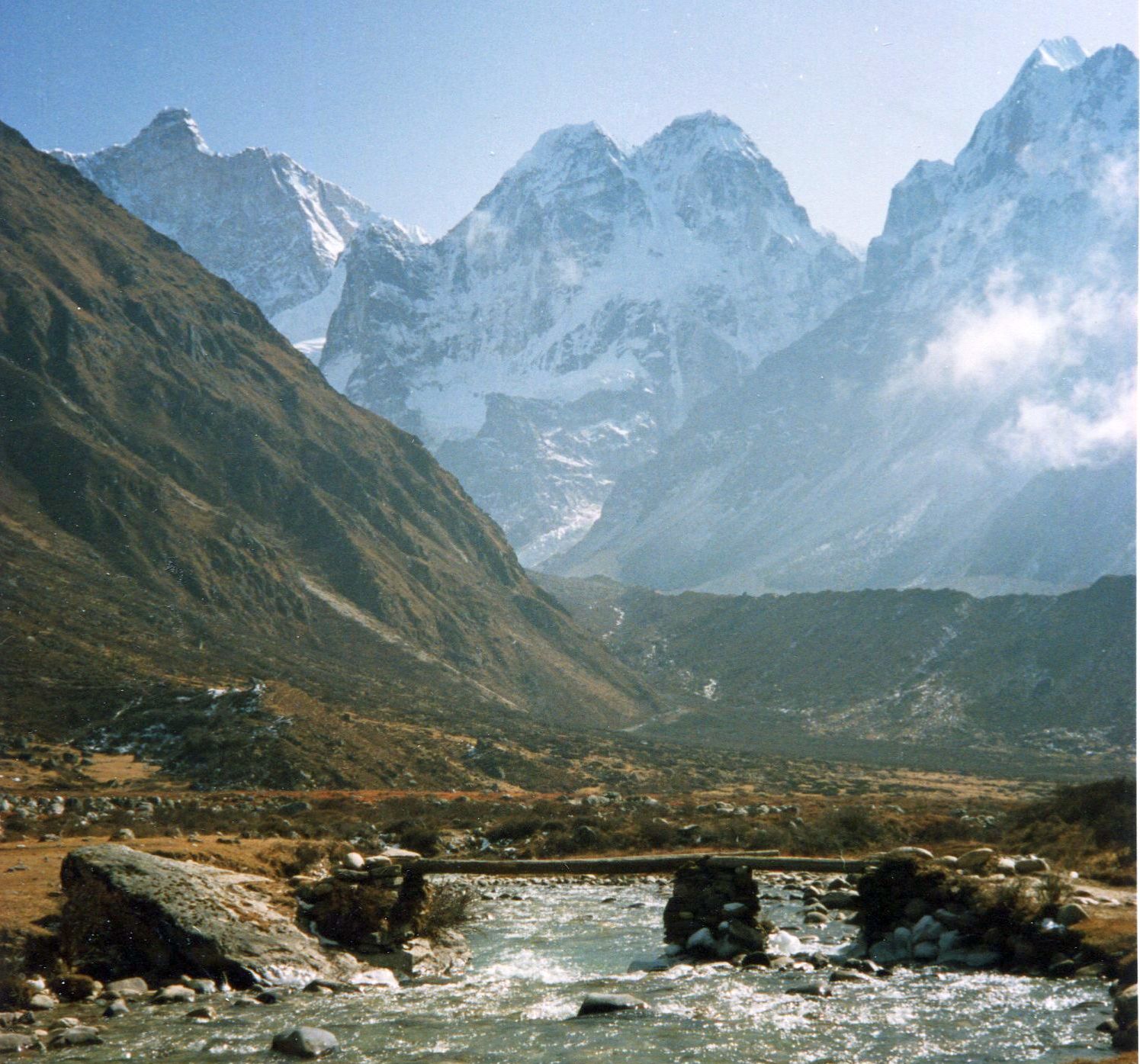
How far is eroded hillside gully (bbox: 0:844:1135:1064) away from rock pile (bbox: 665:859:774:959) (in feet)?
0.12

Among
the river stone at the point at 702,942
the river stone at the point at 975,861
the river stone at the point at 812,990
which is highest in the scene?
the river stone at the point at 975,861

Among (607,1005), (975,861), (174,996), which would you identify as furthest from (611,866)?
(174,996)

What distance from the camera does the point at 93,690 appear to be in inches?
2884

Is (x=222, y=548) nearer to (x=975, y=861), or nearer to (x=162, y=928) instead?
(x=162, y=928)

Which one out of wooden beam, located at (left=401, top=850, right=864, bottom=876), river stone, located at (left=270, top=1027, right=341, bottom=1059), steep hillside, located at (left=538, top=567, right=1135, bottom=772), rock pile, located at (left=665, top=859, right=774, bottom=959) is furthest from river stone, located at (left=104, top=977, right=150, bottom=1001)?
steep hillside, located at (left=538, top=567, right=1135, bottom=772)

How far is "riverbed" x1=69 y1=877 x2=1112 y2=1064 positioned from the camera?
1512cm

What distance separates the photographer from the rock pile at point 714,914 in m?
22.4

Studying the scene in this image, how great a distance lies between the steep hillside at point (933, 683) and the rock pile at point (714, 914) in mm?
104580

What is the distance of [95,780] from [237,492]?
3313 inches

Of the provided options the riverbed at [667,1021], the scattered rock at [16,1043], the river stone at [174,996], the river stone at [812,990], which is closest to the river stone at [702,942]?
the riverbed at [667,1021]

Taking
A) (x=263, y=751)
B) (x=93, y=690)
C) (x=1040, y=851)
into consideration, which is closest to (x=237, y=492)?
(x=93, y=690)

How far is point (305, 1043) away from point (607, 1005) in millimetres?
4820

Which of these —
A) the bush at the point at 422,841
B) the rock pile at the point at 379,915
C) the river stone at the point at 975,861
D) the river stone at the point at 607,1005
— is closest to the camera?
the river stone at the point at 607,1005

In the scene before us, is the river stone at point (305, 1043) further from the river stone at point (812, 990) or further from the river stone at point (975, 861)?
the river stone at point (975, 861)
